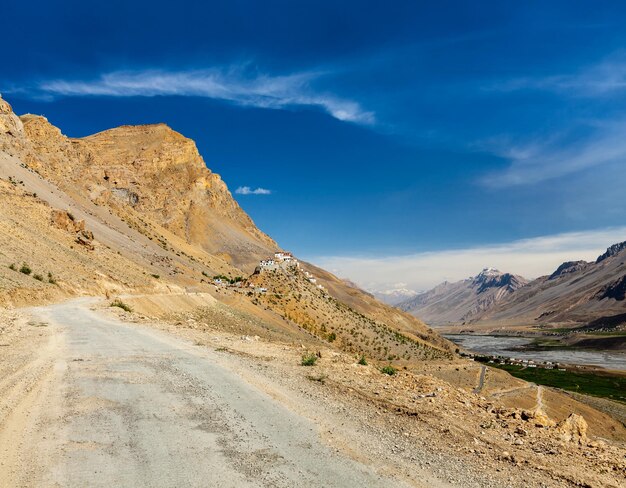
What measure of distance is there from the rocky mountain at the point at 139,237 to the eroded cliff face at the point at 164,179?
408 mm

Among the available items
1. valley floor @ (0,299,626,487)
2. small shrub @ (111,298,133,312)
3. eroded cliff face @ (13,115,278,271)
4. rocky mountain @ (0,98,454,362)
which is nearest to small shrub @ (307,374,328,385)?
valley floor @ (0,299,626,487)

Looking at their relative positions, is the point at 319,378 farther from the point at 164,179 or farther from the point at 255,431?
the point at 164,179

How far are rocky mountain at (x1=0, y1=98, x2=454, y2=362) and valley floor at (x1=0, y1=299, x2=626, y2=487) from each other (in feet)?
64.5

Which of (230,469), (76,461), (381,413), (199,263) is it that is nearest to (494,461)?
(381,413)

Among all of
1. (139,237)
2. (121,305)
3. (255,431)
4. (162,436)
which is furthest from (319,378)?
(139,237)

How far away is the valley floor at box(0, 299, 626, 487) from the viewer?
630 centimetres

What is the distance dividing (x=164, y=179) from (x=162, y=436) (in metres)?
142

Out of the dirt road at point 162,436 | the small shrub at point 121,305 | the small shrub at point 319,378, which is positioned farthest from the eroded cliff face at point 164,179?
the small shrub at point 319,378

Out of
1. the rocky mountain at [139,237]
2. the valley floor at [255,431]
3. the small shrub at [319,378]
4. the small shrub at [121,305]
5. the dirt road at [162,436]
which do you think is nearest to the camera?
the dirt road at [162,436]

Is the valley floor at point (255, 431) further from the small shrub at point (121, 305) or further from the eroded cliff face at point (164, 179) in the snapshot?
the eroded cliff face at point (164, 179)

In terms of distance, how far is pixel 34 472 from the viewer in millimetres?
6004

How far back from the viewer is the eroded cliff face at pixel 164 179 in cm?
10388

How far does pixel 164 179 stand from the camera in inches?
5487

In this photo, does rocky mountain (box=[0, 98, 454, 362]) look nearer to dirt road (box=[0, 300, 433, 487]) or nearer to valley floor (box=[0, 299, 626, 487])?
valley floor (box=[0, 299, 626, 487])
